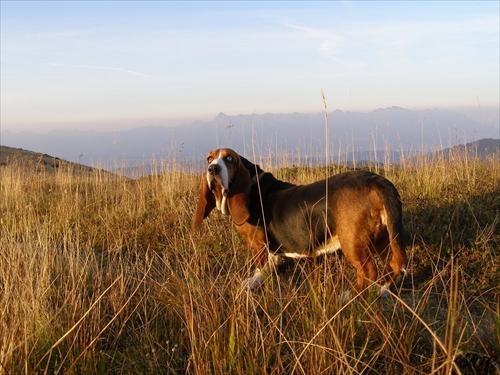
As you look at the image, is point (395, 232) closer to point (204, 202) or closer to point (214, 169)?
point (214, 169)

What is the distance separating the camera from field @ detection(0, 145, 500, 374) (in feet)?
8.14

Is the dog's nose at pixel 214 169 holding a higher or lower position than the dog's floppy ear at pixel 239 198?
higher

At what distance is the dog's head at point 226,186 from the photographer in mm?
4609

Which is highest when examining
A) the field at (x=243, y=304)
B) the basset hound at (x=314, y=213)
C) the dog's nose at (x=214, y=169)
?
the dog's nose at (x=214, y=169)

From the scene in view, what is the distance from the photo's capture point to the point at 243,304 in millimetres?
2641

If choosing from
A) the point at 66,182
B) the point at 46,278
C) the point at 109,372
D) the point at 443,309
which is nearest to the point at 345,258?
the point at 443,309

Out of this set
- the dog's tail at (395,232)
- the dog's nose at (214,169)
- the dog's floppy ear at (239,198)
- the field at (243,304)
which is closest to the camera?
the field at (243,304)

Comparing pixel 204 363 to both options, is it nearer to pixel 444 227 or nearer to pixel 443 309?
pixel 443 309

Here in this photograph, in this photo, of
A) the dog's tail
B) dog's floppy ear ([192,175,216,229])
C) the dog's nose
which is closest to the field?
the dog's tail

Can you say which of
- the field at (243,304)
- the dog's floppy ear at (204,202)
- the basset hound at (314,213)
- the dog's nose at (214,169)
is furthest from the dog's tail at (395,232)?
the dog's floppy ear at (204,202)

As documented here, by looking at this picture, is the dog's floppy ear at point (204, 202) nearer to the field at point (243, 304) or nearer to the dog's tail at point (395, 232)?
the field at point (243, 304)

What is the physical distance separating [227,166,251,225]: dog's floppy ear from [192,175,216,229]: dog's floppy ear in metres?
0.23

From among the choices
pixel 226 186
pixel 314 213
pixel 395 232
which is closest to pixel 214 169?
pixel 226 186

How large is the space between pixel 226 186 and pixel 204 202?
34cm
